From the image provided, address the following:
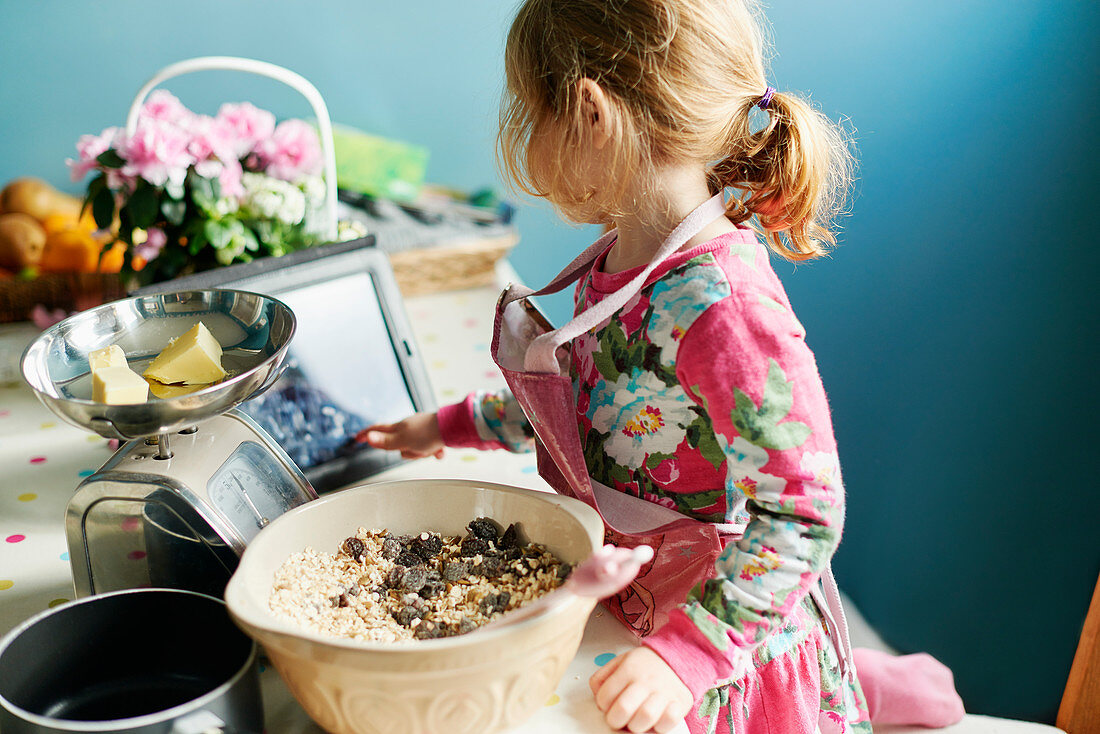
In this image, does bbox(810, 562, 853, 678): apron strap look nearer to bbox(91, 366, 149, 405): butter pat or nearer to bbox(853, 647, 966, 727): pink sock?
bbox(853, 647, 966, 727): pink sock

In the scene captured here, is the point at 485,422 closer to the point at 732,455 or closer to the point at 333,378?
the point at 333,378

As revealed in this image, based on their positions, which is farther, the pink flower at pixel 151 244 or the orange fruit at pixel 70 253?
the orange fruit at pixel 70 253

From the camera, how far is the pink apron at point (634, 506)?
0.71m

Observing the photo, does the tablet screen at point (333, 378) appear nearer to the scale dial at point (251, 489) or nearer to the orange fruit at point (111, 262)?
the scale dial at point (251, 489)

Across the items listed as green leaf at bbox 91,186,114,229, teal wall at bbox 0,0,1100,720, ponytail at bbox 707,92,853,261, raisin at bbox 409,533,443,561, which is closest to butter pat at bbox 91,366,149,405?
raisin at bbox 409,533,443,561

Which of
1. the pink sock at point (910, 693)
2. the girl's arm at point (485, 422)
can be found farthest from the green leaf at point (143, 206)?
the pink sock at point (910, 693)

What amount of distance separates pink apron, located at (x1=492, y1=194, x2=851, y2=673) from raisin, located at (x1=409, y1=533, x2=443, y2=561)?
5.1 inches

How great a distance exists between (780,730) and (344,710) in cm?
42

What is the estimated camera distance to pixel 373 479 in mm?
A: 970

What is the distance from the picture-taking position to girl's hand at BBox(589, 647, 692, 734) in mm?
582

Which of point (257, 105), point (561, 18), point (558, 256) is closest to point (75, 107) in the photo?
point (257, 105)

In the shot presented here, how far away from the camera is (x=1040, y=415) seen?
1268mm

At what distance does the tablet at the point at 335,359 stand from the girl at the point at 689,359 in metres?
0.23

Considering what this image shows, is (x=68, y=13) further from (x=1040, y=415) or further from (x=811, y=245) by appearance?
(x=1040, y=415)
